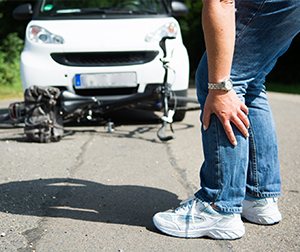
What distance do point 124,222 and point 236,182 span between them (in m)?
0.66

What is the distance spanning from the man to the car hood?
2642 millimetres

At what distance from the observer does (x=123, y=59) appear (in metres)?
4.56

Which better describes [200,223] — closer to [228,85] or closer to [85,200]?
[228,85]

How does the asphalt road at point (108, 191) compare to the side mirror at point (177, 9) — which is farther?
the side mirror at point (177, 9)

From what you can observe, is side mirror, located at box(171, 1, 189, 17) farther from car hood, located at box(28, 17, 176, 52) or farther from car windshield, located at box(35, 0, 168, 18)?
car hood, located at box(28, 17, 176, 52)

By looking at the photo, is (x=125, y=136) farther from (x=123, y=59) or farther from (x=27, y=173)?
(x=27, y=173)

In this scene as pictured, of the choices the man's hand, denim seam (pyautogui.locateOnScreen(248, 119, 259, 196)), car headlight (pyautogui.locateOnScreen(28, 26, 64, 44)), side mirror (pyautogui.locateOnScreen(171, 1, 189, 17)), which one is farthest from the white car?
the man's hand

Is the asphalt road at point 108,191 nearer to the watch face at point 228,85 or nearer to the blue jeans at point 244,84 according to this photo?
the blue jeans at point 244,84

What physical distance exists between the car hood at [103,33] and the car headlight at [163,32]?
38 mm

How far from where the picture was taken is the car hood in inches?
175

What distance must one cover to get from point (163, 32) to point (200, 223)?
3.15 m

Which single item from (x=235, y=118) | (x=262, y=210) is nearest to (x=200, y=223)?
(x=262, y=210)

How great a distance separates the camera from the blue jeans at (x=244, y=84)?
1727 mm

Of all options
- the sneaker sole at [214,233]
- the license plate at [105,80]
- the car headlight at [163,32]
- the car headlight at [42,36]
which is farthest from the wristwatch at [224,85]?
the car headlight at [42,36]
